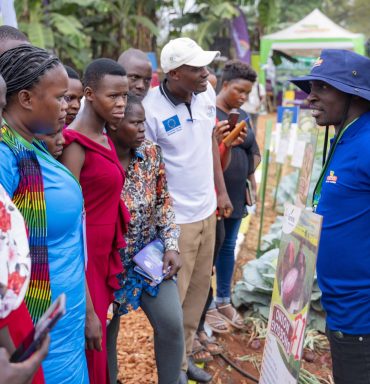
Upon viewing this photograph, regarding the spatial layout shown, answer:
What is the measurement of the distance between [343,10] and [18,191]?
141 feet

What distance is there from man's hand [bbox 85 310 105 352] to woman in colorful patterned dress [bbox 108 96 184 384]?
1.49 ft

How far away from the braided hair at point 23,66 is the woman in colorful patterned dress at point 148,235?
0.77 meters

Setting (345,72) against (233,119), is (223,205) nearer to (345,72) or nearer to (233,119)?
(233,119)

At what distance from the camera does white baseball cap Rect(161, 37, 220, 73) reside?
A: 3092 mm

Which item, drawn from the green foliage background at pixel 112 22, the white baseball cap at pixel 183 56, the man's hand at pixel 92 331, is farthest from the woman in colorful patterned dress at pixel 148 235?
the green foliage background at pixel 112 22

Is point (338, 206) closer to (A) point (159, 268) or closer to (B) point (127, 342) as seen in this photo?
(A) point (159, 268)

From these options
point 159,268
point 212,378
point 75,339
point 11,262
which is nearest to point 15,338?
point 11,262

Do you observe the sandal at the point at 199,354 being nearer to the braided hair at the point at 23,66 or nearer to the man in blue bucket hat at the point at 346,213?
the man in blue bucket hat at the point at 346,213

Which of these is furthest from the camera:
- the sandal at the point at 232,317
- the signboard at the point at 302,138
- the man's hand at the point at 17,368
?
the signboard at the point at 302,138

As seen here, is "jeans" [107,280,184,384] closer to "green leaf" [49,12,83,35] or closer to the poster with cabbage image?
the poster with cabbage image

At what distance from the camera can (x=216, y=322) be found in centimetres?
413

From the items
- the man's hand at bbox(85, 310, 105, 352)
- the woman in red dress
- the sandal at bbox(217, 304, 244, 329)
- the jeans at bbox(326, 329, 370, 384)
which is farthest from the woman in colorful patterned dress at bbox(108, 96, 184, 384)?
the sandal at bbox(217, 304, 244, 329)

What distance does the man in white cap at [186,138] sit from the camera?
10.1 ft

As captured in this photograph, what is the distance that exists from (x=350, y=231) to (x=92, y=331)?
48.1 inches
